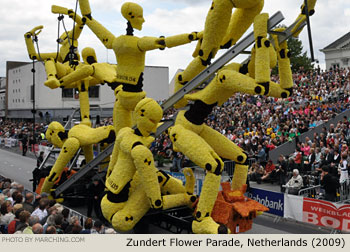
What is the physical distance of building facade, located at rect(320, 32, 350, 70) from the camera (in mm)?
41000

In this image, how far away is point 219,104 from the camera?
24.1 feet

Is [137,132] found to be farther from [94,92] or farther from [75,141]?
[94,92]

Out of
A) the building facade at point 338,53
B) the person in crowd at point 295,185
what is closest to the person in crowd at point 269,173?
the person in crowd at point 295,185

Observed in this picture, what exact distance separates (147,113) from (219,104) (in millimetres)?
1385

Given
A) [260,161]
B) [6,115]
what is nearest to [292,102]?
[260,161]

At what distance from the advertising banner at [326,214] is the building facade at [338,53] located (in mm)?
35077

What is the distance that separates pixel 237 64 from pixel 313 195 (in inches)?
194

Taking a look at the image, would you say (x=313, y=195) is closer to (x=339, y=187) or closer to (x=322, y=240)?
(x=339, y=187)

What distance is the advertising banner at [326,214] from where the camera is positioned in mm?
8312

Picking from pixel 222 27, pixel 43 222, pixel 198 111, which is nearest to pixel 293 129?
pixel 198 111

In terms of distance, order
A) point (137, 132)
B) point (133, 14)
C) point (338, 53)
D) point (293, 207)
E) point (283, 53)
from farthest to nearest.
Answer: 1. point (338, 53)
2. point (293, 207)
3. point (133, 14)
4. point (137, 132)
5. point (283, 53)

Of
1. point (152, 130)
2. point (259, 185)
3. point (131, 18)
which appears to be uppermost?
point (131, 18)

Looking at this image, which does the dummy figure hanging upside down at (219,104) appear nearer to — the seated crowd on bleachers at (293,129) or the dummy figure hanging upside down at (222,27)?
the dummy figure hanging upside down at (222,27)

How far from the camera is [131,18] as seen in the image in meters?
8.42
